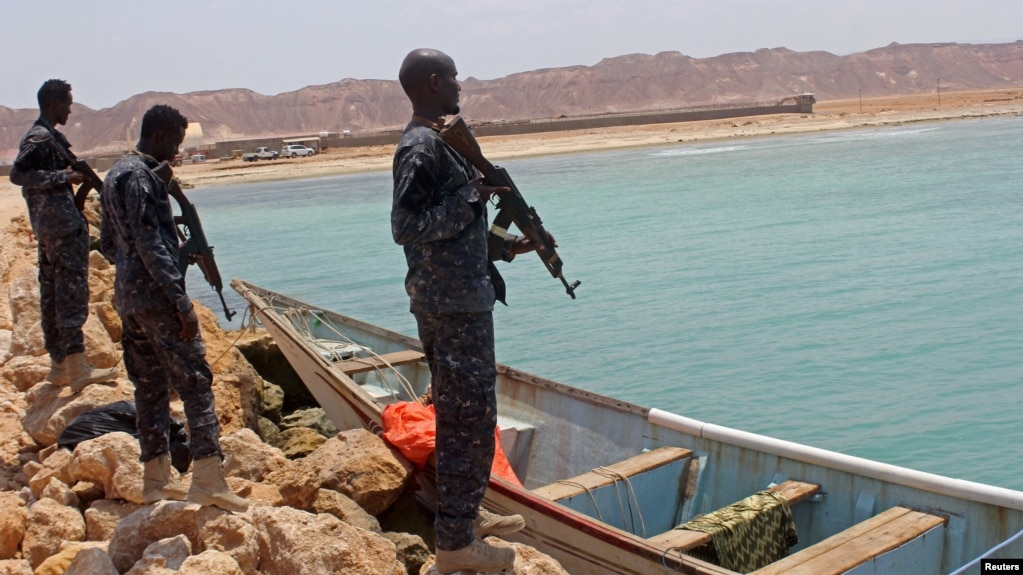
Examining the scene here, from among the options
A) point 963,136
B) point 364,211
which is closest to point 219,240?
point 364,211

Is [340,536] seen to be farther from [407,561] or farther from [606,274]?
[606,274]

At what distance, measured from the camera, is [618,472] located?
5840mm

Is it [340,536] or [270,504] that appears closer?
[340,536]

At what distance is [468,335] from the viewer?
390 centimetres

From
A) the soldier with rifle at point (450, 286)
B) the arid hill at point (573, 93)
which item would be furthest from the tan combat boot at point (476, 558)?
the arid hill at point (573, 93)

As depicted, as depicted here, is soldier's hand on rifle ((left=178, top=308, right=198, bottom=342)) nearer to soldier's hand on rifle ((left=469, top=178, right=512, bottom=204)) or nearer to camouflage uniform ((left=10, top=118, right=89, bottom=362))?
soldier's hand on rifle ((left=469, top=178, right=512, bottom=204))

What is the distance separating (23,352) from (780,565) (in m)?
5.78

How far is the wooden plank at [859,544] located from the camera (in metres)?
4.60

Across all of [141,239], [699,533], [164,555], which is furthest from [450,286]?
[699,533]

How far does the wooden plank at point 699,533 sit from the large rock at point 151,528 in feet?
7.12

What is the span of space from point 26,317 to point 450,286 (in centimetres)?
555

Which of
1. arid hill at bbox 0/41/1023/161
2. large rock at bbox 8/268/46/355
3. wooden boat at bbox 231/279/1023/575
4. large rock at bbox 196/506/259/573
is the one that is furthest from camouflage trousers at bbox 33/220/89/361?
arid hill at bbox 0/41/1023/161

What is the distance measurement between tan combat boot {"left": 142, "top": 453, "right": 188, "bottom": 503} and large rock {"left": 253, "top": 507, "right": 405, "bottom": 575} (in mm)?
476

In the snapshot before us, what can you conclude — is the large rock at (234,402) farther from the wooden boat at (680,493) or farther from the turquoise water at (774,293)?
the turquoise water at (774,293)
